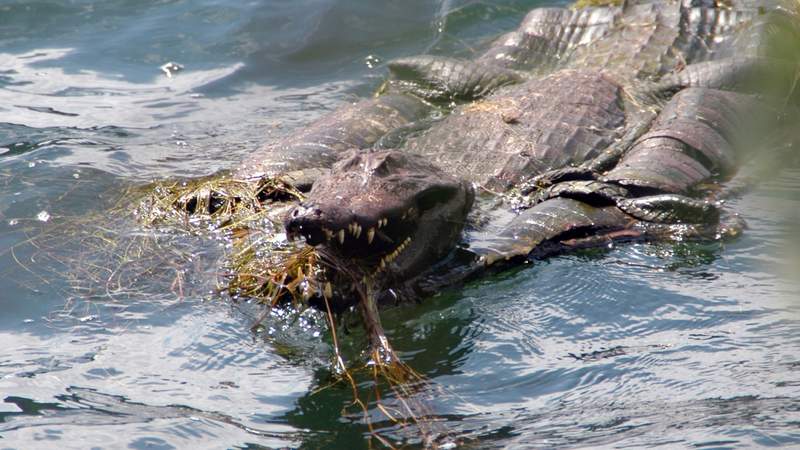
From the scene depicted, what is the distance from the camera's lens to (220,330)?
547 cm

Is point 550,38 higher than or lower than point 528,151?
higher

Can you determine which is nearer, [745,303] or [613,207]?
[745,303]

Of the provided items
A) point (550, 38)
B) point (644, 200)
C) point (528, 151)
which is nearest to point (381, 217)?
point (644, 200)

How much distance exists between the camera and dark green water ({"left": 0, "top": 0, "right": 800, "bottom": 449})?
14.7 ft

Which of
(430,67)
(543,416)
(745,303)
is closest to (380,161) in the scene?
(543,416)

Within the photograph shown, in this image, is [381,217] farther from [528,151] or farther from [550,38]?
[550,38]

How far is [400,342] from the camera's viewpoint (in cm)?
535

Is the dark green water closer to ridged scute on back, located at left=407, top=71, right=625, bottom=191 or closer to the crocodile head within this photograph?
the crocodile head

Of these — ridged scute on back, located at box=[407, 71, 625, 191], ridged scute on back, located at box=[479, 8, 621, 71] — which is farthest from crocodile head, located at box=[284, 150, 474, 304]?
ridged scute on back, located at box=[479, 8, 621, 71]

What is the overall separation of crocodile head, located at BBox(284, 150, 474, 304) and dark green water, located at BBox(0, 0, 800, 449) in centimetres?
32

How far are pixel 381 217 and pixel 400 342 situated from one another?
0.66m

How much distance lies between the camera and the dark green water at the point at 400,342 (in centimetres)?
448

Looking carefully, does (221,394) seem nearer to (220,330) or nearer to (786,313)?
(220,330)

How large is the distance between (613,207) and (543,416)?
95.1 inches
